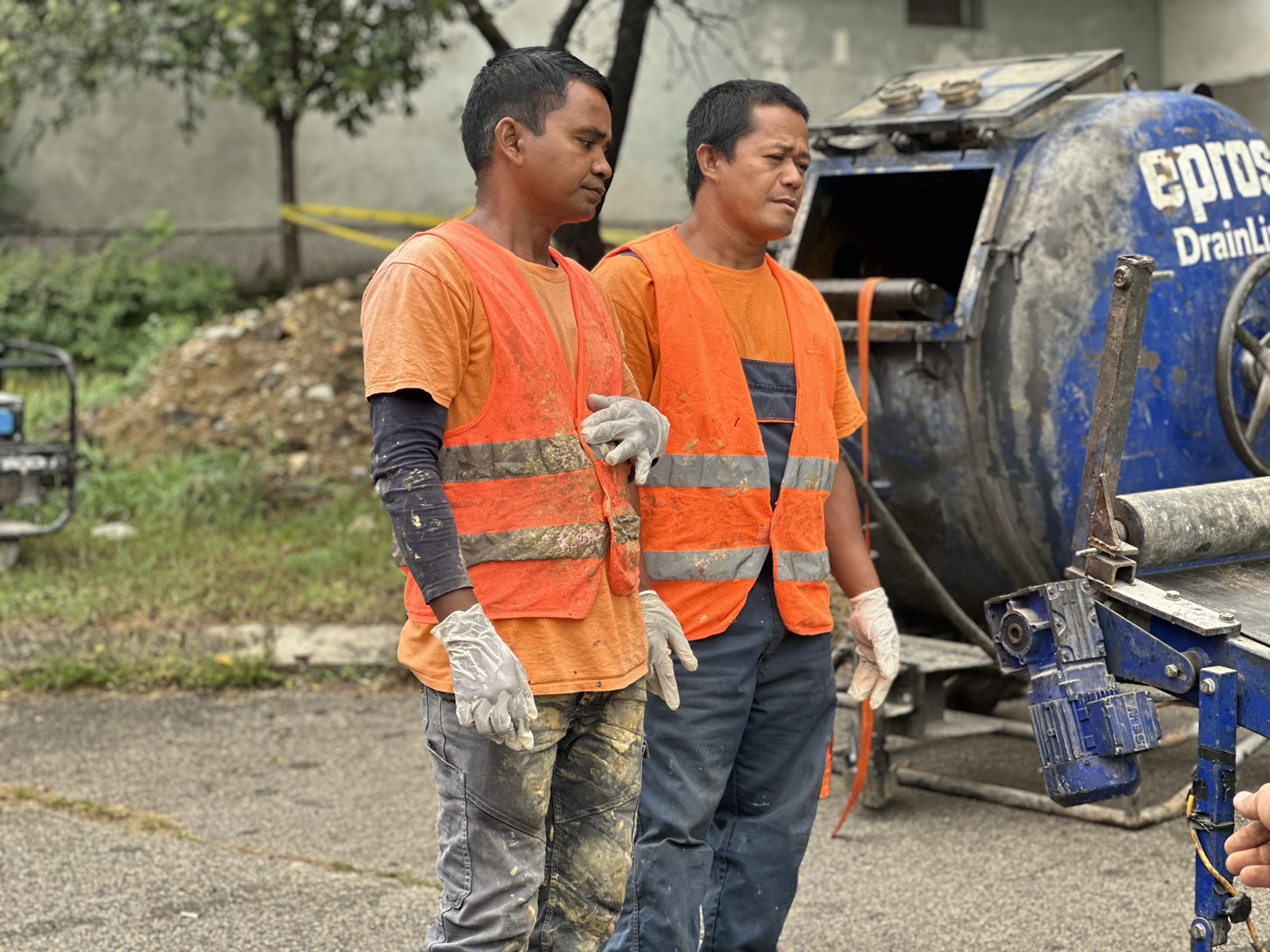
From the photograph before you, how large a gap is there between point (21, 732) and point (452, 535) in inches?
129

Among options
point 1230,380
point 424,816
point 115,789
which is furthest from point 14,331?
point 1230,380

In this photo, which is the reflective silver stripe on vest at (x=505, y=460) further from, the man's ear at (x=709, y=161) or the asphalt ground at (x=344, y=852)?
the asphalt ground at (x=344, y=852)

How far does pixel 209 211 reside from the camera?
11.3 m

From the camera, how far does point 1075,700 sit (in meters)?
2.63

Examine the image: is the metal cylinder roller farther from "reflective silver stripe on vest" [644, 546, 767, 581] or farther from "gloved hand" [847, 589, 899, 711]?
"reflective silver stripe on vest" [644, 546, 767, 581]

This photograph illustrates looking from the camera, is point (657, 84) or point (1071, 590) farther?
point (657, 84)

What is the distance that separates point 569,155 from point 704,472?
0.69 meters

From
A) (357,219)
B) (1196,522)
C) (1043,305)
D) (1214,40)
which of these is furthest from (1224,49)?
(1196,522)

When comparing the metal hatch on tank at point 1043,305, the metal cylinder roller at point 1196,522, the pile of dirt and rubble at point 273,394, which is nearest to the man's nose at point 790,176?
the metal cylinder roller at point 1196,522

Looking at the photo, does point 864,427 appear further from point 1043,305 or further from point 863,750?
point 863,750

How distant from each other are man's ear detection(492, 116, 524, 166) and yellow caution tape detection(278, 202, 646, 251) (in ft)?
28.2

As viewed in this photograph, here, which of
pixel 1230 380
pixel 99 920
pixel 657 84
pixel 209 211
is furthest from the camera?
pixel 657 84

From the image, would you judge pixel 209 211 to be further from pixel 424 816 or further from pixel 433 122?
pixel 424 816

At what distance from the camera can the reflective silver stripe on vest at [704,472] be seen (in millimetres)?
2746
